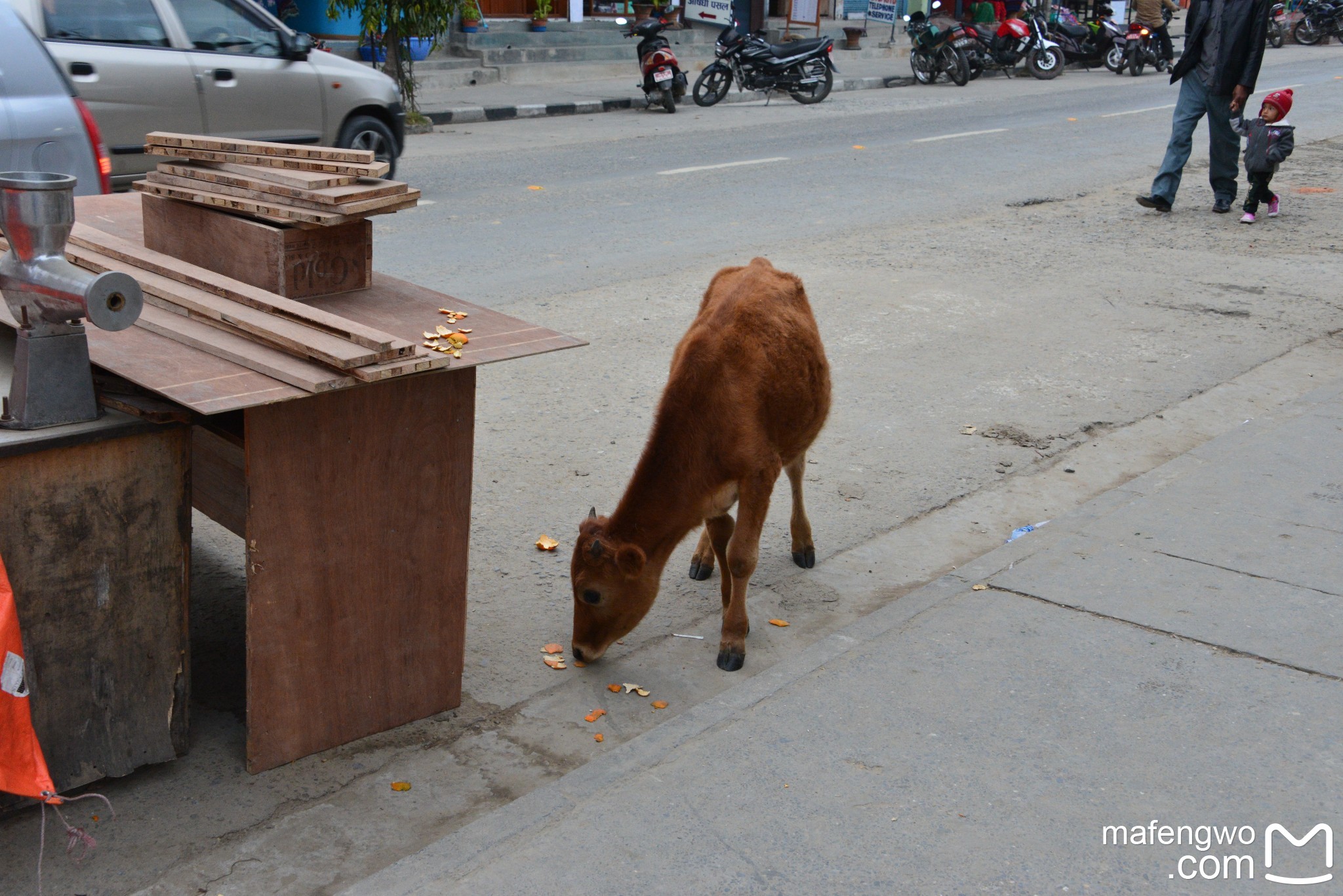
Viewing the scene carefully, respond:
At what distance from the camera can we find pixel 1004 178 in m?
13.8

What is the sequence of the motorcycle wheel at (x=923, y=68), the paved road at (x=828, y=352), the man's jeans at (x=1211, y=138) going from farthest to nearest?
1. the motorcycle wheel at (x=923, y=68)
2. the man's jeans at (x=1211, y=138)
3. the paved road at (x=828, y=352)

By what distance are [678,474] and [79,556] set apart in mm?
1652

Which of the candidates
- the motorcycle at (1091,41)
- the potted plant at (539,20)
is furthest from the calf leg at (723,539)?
the motorcycle at (1091,41)

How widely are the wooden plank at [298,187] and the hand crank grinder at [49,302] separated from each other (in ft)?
2.03

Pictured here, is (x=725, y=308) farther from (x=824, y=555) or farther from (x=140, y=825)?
(x=140, y=825)

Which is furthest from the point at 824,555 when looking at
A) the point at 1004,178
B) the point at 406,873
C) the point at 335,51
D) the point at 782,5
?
the point at 782,5

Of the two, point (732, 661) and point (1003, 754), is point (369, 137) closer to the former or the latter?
point (732, 661)

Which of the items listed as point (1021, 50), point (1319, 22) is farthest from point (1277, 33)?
point (1021, 50)

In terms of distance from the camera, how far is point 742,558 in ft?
13.2

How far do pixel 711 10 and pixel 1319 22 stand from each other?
20.4m

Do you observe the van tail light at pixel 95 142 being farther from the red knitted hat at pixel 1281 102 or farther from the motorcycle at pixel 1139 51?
the motorcycle at pixel 1139 51

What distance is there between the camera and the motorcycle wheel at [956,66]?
24625 mm

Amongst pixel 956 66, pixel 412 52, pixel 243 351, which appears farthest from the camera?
pixel 956 66

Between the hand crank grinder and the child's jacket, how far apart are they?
10274 millimetres
